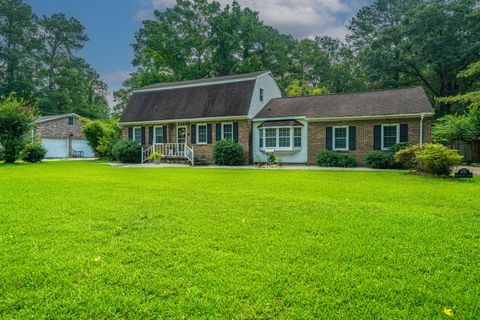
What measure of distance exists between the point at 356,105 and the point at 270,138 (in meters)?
5.31

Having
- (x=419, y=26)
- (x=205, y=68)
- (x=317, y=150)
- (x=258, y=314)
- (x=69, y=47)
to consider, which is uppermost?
(x=69, y=47)

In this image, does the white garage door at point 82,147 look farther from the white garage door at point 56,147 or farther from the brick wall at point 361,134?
the brick wall at point 361,134

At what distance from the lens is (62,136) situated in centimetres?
3269

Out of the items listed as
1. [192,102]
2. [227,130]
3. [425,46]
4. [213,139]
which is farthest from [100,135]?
[425,46]

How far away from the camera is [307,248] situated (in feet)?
11.5

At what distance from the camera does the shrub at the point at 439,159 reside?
10.4m

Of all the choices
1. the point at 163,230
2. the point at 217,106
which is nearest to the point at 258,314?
the point at 163,230

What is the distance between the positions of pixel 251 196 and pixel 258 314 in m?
4.59

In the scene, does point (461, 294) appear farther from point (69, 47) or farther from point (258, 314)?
point (69, 47)

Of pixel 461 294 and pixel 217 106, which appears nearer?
pixel 461 294

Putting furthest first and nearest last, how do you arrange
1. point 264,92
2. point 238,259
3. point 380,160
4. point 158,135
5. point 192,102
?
point 158,135 < point 264,92 < point 192,102 < point 380,160 < point 238,259

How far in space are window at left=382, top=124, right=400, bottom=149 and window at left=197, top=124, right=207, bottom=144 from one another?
35.5 ft

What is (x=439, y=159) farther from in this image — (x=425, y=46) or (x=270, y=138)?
(x=425, y=46)

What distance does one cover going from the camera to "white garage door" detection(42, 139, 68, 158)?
31.1 m
